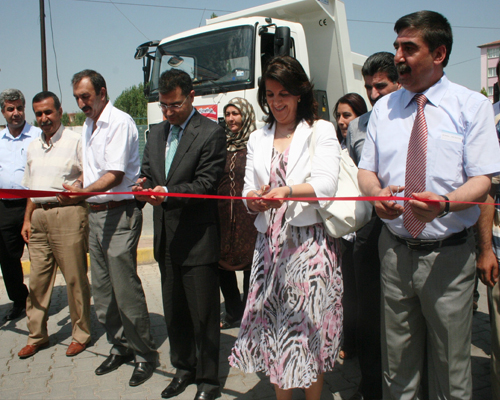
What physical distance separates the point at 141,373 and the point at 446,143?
2.65m

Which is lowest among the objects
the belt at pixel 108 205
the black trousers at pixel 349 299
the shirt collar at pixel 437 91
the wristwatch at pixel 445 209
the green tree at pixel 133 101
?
the black trousers at pixel 349 299

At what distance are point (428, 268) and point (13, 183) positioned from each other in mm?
4197

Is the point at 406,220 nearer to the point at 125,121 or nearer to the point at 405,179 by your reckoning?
the point at 405,179

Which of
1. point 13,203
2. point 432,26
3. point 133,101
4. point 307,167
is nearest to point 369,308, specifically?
point 307,167

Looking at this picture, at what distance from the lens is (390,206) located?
6.49 feet

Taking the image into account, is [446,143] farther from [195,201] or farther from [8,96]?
[8,96]

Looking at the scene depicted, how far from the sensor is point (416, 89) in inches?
83.7

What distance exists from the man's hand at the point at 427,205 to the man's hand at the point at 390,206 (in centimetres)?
9

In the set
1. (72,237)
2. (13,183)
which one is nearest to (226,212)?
(72,237)

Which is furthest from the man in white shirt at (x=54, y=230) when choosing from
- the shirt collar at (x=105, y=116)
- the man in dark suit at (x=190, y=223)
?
the man in dark suit at (x=190, y=223)

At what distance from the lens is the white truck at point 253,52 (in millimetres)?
6289

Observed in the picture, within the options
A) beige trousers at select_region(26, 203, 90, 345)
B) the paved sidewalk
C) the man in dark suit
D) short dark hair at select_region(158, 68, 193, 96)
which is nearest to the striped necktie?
the man in dark suit

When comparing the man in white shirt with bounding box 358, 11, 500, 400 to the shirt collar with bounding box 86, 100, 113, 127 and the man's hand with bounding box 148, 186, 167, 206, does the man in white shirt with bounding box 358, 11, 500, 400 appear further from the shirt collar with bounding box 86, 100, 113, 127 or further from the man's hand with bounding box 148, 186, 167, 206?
the shirt collar with bounding box 86, 100, 113, 127

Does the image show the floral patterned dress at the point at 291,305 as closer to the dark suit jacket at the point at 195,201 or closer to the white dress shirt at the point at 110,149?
the dark suit jacket at the point at 195,201
